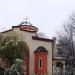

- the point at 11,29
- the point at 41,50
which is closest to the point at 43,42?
the point at 41,50

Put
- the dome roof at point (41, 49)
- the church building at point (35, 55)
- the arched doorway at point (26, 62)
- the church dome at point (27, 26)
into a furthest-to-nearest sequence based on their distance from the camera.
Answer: the church dome at point (27, 26) → the dome roof at point (41, 49) → the church building at point (35, 55) → the arched doorway at point (26, 62)

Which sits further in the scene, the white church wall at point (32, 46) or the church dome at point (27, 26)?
the church dome at point (27, 26)

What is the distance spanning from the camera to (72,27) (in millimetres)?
57406

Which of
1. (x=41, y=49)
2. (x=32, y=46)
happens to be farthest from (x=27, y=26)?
(x=41, y=49)

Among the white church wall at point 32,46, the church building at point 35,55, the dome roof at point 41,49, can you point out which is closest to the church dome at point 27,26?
the church building at point 35,55

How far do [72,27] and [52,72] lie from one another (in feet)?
32.0

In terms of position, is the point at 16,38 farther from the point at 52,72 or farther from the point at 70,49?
the point at 70,49

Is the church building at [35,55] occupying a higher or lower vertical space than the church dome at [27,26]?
lower

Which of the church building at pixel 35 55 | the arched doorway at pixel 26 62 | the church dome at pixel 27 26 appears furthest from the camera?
the church dome at pixel 27 26

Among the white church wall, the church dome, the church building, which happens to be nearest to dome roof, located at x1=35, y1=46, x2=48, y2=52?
the church building

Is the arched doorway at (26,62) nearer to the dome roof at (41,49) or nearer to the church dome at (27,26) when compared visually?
the dome roof at (41,49)

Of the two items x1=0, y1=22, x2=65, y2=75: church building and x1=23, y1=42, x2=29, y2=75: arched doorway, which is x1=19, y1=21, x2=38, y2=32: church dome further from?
x1=23, y1=42, x2=29, y2=75: arched doorway

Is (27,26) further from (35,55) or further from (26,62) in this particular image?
(26,62)

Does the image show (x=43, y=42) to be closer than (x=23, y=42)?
No
